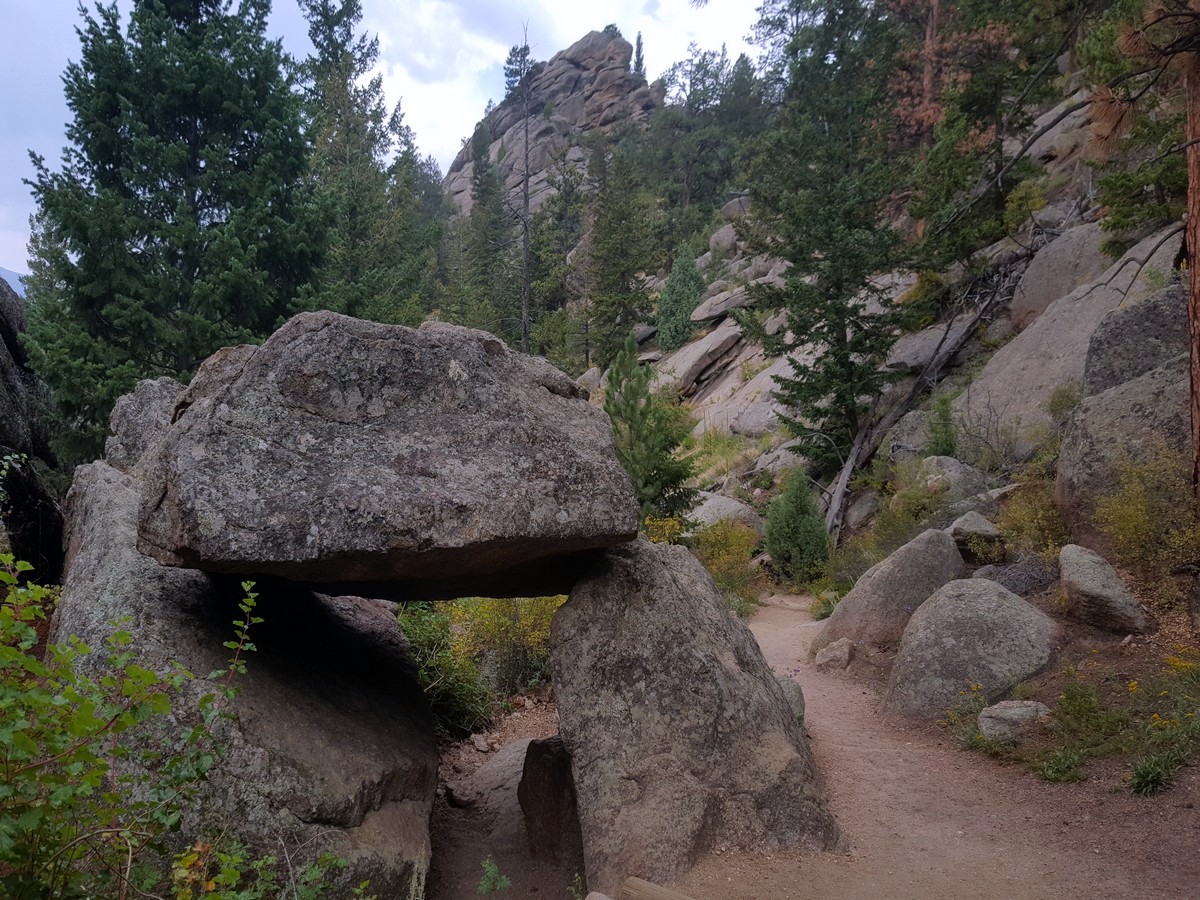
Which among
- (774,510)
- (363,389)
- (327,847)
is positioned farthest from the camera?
(774,510)

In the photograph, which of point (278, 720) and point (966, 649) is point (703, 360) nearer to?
point (966, 649)

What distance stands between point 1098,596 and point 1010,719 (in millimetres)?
1829

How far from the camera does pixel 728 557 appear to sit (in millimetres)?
14250

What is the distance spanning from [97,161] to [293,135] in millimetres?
3387

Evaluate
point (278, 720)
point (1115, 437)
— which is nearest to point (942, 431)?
point (1115, 437)

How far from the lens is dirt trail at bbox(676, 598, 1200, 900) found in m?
4.23

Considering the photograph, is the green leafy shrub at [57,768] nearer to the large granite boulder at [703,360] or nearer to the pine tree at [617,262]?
the large granite boulder at [703,360]

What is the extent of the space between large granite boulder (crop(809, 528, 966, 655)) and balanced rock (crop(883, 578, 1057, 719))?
1533 mm

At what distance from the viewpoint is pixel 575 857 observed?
200 inches

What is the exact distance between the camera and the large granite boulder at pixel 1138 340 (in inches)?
371

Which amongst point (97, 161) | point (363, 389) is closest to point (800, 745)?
point (363, 389)

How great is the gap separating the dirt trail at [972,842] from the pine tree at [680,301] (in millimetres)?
28158

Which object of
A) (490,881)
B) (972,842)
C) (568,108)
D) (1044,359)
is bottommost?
(972,842)

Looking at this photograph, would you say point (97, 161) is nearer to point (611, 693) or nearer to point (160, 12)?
point (160, 12)
